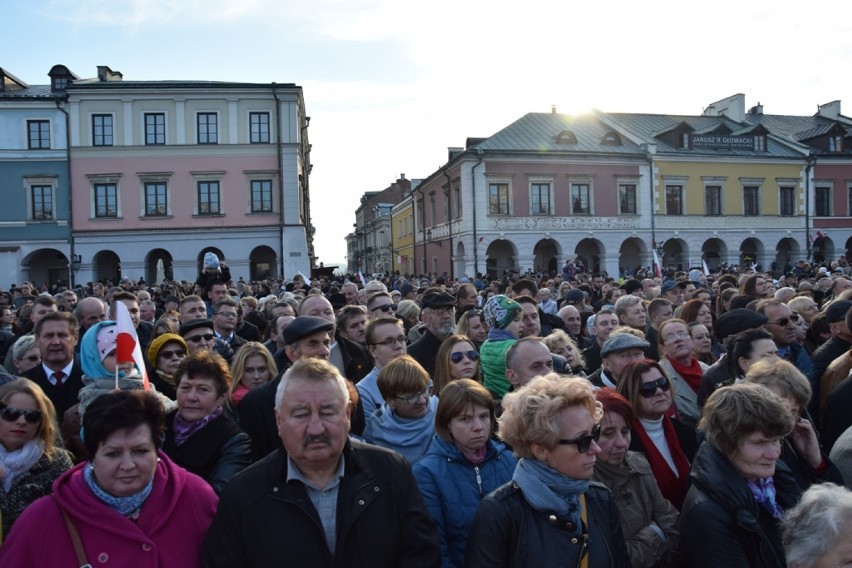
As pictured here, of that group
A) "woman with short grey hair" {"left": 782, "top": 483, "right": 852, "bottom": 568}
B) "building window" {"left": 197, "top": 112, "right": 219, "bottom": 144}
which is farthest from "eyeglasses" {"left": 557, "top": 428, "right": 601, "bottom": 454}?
"building window" {"left": 197, "top": 112, "right": 219, "bottom": 144}

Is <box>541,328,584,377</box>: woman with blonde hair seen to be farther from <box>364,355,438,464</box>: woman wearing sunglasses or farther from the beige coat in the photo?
the beige coat

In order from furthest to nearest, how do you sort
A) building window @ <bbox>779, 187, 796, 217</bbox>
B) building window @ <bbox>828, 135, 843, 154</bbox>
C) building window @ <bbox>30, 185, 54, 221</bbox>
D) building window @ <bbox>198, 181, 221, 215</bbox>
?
building window @ <bbox>828, 135, 843, 154</bbox>
building window @ <bbox>779, 187, 796, 217</bbox>
building window @ <bbox>198, 181, 221, 215</bbox>
building window @ <bbox>30, 185, 54, 221</bbox>

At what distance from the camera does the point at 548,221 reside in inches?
1483

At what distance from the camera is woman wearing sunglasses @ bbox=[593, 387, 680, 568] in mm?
3287

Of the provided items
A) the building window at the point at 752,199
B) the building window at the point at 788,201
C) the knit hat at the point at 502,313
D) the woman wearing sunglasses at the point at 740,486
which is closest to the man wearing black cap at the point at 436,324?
→ the knit hat at the point at 502,313

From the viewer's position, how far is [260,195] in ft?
112

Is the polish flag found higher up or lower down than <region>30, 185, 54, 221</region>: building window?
lower down

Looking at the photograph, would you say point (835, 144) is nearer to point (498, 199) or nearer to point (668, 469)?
point (498, 199)

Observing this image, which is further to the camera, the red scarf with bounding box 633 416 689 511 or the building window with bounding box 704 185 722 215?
the building window with bounding box 704 185 722 215

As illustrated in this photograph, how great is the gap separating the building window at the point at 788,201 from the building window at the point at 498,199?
62.4 feet

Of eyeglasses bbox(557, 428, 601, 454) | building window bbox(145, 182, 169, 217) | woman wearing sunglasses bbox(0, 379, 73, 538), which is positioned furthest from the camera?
building window bbox(145, 182, 169, 217)

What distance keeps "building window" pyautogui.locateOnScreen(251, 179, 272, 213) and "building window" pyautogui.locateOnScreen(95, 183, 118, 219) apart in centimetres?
713

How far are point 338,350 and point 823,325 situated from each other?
5025 millimetres

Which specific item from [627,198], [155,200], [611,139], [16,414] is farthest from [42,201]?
[16,414]
